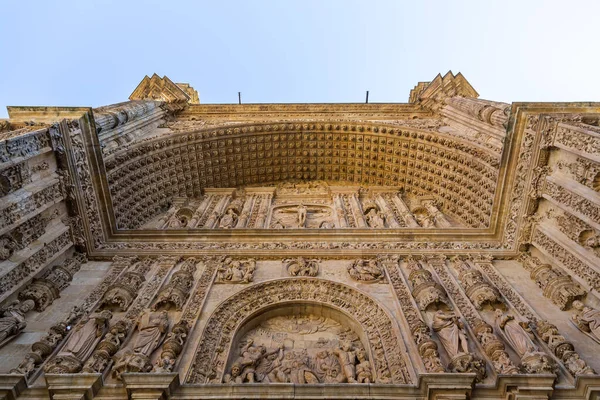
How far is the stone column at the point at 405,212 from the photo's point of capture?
13117mm

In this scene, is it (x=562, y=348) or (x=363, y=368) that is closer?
(x=562, y=348)

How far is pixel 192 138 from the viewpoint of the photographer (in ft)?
53.4

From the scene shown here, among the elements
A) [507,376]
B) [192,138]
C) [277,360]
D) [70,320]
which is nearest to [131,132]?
[192,138]

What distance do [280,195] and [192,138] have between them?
12.1 ft

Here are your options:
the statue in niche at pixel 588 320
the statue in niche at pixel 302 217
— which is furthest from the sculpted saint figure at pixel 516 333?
the statue in niche at pixel 302 217

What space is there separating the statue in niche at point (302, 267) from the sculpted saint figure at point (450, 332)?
2.77m

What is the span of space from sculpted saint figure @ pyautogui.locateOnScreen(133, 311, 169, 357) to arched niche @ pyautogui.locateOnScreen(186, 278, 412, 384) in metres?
0.68

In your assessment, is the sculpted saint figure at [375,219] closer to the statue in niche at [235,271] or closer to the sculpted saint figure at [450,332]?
the statue in niche at [235,271]

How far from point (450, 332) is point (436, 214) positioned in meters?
6.87

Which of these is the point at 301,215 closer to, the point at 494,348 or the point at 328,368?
Result: the point at 328,368

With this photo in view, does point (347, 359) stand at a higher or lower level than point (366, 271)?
lower

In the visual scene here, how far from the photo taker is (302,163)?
17.6 metres

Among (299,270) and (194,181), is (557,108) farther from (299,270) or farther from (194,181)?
(194,181)

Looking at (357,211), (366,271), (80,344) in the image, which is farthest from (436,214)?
(80,344)
